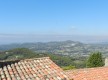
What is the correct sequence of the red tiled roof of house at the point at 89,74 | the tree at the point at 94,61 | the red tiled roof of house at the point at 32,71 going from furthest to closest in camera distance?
1. the tree at the point at 94,61
2. the red tiled roof of house at the point at 89,74
3. the red tiled roof of house at the point at 32,71

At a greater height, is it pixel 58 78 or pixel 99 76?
pixel 58 78

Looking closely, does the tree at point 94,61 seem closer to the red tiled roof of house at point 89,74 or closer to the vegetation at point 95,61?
the vegetation at point 95,61

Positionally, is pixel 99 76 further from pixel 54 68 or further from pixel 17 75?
pixel 17 75

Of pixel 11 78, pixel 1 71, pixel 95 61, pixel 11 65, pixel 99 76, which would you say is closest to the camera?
pixel 11 78

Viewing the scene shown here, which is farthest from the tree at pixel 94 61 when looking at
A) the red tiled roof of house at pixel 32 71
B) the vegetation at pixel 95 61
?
the red tiled roof of house at pixel 32 71

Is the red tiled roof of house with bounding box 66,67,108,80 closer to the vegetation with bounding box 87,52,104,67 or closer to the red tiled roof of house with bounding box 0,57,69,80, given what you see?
the red tiled roof of house with bounding box 0,57,69,80

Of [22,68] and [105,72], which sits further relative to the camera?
[105,72]

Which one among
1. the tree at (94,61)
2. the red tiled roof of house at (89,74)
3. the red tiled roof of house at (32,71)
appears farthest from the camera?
the tree at (94,61)

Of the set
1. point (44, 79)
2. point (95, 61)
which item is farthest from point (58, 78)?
point (95, 61)

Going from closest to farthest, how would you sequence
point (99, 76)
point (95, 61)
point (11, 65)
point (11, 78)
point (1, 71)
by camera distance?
point (11, 78) → point (1, 71) → point (11, 65) → point (99, 76) → point (95, 61)
